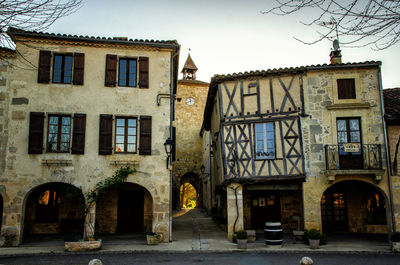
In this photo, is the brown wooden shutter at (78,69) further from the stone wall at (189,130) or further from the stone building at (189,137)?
the stone wall at (189,130)

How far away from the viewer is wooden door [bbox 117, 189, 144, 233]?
612 inches

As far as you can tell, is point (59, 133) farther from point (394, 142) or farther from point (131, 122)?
point (394, 142)

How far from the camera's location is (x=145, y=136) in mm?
13492

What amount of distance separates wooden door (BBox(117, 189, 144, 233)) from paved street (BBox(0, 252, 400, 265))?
4653 millimetres

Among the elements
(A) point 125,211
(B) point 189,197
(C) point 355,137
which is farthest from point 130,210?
(B) point 189,197

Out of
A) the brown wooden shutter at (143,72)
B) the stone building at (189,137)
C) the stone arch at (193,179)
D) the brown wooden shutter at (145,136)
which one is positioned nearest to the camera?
the brown wooden shutter at (145,136)

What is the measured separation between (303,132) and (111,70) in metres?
8.38

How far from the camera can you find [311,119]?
1352 cm

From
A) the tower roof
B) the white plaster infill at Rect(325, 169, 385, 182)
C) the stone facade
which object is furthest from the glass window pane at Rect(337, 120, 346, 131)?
the tower roof

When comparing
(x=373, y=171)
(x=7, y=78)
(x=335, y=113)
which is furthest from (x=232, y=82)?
(x=7, y=78)

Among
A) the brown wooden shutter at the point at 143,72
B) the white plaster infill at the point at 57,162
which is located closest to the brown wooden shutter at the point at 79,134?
the white plaster infill at the point at 57,162

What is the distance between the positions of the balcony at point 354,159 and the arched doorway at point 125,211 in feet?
26.6

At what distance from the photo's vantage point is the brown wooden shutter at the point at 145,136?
43.9 feet

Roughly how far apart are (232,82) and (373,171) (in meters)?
6.59
